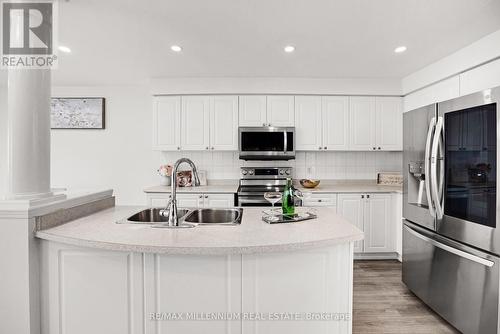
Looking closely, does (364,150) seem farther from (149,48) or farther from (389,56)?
(149,48)

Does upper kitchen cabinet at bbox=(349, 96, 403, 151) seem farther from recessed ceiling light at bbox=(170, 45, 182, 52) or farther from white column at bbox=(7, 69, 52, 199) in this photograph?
white column at bbox=(7, 69, 52, 199)

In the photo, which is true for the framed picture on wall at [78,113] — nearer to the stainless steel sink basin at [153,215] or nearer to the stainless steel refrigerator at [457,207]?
the stainless steel sink basin at [153,215]

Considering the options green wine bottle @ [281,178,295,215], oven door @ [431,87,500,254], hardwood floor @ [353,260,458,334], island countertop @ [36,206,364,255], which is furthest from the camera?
hardwood floor @ [353,260,458,334]

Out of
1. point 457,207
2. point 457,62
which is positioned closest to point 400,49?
point 457,62

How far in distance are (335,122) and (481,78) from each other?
64.6 inches

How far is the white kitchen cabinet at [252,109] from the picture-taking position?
12.5 ft

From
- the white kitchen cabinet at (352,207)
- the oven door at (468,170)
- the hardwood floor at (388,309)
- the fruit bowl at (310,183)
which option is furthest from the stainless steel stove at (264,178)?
the oven door at (468,170)

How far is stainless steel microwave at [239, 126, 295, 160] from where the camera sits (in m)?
3.75

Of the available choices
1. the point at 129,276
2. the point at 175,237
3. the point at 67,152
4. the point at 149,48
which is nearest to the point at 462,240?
the point at 175,237

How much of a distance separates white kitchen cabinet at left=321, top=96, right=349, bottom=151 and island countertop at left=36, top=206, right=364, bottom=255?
233 centimetres

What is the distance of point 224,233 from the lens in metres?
1.47

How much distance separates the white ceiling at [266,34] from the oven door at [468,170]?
2.67 ft

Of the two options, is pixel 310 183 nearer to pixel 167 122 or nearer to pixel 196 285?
pixel 167 122

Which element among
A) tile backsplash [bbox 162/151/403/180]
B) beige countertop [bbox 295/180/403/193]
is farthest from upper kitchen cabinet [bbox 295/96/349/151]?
beige countertop [bbox 295/180/403/193]
